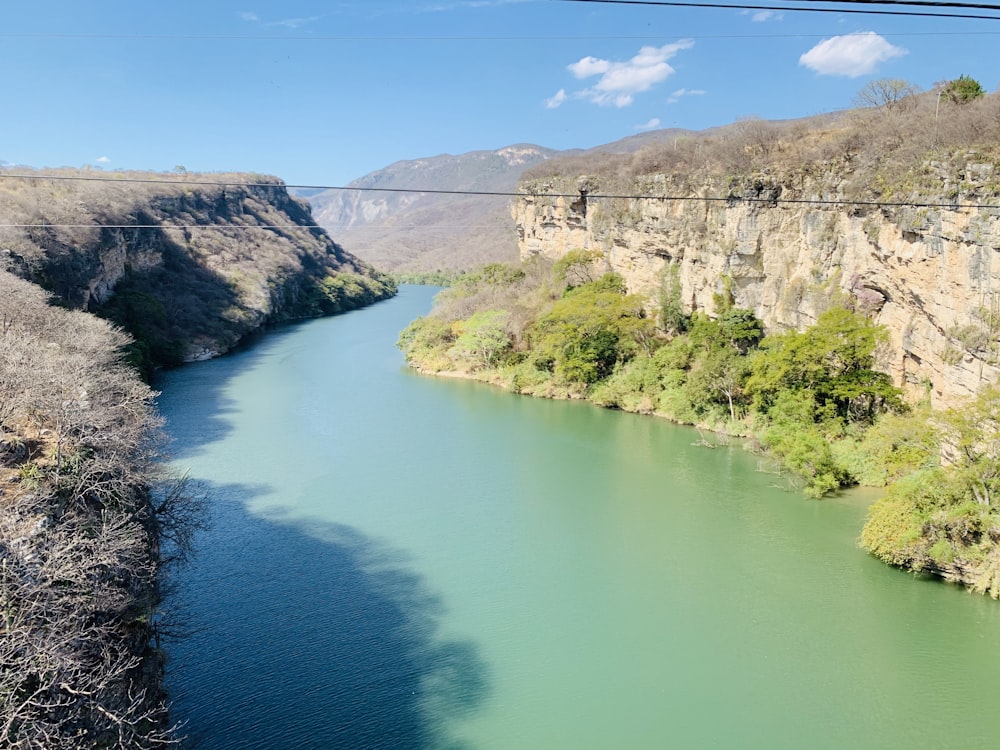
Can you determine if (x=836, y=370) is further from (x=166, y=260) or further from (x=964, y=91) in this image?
(x=166, y=260)

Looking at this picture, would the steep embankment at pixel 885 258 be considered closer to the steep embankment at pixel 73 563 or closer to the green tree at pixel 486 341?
the green tree at pixel 486 341

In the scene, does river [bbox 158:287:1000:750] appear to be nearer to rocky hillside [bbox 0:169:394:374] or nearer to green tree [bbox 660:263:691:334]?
green tree [bbox 660:263:691:334]

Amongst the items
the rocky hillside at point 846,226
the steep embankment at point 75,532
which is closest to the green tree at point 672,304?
the rocky hillside at point 846,226

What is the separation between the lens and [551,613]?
39.6 feet

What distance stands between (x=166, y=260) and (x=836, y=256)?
139 feet

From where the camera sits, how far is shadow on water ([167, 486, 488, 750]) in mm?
9227

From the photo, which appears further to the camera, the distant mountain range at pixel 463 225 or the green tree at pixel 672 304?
the distant mountain range at pixel 463 225

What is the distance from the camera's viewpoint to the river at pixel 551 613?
9.40 metres

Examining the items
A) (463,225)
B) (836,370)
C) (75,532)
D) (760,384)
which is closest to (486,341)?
(760,384)

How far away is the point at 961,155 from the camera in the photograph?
1584 centimetres

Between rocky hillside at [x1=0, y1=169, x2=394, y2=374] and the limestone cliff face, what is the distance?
16.3 meters

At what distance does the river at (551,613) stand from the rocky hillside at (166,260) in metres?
8.07

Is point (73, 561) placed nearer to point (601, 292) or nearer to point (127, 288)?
point (601, 292)

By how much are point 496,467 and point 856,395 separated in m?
10.4
